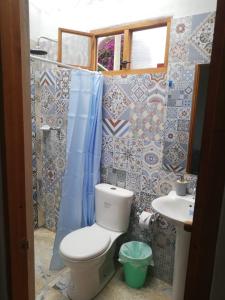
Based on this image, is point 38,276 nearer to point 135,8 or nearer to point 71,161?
point 71,161

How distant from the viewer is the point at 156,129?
1965 millimetres

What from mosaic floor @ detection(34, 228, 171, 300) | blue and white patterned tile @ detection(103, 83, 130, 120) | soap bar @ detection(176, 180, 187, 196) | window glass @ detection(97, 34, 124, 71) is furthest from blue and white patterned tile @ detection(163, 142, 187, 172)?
mosaic floor @ detection(34, 228, 171, 300)

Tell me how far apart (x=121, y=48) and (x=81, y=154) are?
1049 millimetres

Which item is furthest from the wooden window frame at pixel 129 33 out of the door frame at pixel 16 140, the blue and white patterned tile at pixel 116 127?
the door frame at pixel 16 140

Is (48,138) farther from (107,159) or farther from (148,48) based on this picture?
(148,48)

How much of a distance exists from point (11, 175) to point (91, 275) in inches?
55.3

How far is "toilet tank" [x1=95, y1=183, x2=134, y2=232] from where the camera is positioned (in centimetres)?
206

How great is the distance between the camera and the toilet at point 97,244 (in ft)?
5.70

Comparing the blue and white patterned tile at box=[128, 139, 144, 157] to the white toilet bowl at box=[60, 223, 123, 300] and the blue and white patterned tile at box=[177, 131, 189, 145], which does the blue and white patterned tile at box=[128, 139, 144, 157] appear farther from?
the white toilet bowl at box=[60, 223, 123, 300]

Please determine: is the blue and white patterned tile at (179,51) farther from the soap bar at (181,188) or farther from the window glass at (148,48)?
the soap bar at (181,188)

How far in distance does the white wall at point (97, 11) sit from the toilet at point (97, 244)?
1492mm

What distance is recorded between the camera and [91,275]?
182cm

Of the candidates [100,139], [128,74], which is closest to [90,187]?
[100,139]

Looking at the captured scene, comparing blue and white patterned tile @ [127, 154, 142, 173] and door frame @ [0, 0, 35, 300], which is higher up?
door frame @ [0, 0, 35, 300]
